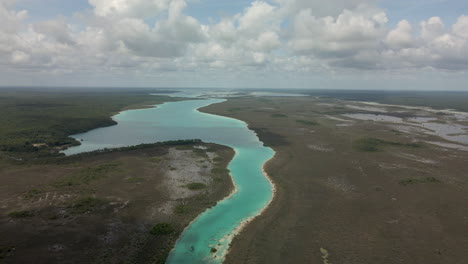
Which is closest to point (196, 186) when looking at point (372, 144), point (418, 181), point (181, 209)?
point (181, 209)

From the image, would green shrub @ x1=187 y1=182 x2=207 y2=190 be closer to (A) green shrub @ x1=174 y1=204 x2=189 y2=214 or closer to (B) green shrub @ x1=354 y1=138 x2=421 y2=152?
(A) green shrub @ x1=174 y1=204 x2=189 y2=214

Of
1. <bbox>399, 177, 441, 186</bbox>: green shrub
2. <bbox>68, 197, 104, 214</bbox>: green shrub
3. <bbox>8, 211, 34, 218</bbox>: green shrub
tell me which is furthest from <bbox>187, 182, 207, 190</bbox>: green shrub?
<bbox>399, 177, 441, 186</bbox>: green shrub

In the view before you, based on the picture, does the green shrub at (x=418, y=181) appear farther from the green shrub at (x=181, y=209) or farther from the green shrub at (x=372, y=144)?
the green shrub at (x=181, y=209)

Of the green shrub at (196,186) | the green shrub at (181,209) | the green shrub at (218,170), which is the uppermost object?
the green shrub at (218,170)

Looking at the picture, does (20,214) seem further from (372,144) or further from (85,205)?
(372,144)

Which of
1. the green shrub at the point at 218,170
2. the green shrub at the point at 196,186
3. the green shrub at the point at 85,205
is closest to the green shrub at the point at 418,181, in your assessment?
the green shrub at the point at 218,170

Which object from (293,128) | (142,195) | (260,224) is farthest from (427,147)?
(142,195)

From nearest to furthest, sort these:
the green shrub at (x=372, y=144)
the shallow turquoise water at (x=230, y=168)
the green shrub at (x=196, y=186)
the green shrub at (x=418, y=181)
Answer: the shallow turquoise water at (x=230, y=168) < the green shrub at (x=196, y=186) < the green shrub at (x=418, y=181) < the green shrub at (x=372, y=144)

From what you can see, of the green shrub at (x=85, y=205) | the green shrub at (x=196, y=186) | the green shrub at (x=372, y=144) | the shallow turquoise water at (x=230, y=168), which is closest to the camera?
the shallow turquoise water at (x=230, y=168)
